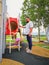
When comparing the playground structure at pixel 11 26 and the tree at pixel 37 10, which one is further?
the tree at pixel 37 10

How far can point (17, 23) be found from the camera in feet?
28.9

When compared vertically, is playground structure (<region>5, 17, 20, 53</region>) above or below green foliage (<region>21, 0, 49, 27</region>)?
below

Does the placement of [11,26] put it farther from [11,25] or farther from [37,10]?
[37,10]

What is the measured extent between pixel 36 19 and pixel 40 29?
3.21 feet

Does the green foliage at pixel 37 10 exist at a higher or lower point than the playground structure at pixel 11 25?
higher

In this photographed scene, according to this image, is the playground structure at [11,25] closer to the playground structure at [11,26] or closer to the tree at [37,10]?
the playground structure at [11,26]

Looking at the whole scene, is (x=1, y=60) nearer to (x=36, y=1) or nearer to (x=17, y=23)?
(x=17, y=23)

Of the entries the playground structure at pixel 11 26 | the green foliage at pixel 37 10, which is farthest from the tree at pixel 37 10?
the playground structure at pixel 11 26

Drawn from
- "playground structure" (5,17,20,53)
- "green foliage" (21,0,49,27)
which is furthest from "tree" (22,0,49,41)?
"playground structure" (5,17,20,53)

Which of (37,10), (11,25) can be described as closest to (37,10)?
(37,10)

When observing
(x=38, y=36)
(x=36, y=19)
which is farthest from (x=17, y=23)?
(x=38, y=36)

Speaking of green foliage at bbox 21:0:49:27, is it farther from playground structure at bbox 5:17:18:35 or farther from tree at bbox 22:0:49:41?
playground structure at bbox 5:17:18:35

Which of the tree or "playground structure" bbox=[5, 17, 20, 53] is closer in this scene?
"playground structure" bbox=[5, 17, 20, 53]

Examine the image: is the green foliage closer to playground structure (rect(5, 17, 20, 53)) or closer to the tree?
the tree
